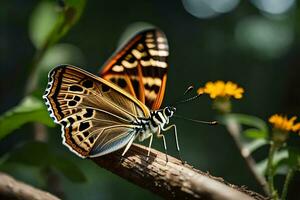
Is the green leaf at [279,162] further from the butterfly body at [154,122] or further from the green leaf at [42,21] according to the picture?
the green leaf at [42,21]

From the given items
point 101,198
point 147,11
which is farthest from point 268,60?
point 101,198

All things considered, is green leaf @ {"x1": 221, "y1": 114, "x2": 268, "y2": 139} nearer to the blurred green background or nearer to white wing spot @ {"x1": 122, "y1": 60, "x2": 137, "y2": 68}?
white wing spot @ {"x1": 122, "y1": 60, "x2": 137, "y2": 68}

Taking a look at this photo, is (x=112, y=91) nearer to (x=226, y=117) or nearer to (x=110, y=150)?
(x=110, y=150)

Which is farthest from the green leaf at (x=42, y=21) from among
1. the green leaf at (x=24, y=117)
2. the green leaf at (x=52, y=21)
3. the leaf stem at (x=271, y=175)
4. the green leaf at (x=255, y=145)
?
the leaf stem at (x=271, y=175)

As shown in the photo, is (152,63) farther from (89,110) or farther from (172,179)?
(172,179)

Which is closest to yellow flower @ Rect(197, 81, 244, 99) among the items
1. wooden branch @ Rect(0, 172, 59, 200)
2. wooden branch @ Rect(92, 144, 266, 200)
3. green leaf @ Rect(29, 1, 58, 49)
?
wooden branch @ Rect(92, 144, 266, 200)
